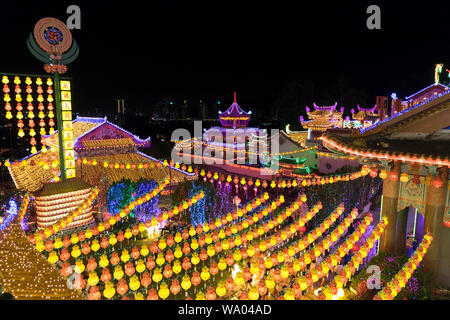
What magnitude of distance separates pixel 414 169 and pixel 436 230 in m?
1.49

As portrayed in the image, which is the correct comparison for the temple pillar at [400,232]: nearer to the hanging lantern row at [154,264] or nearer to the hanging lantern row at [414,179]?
the hanging lantern row at [414,179]

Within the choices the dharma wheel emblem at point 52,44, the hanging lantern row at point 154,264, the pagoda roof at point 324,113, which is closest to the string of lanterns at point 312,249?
the hanging lantern row at point 154,264

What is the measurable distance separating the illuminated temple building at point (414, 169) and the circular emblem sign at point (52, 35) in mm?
8544

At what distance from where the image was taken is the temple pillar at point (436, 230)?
23.4 ft

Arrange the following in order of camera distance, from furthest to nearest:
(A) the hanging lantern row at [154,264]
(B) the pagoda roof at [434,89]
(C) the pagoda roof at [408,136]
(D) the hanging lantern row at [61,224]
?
(B) the pagoda roof at [434,89] → (D) the hanging lantern row at [61,224] → (C) the pagoda roof at [408,136] → (A) the hanging lantern row at [154,264]

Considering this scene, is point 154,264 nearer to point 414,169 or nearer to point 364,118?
point 414,169

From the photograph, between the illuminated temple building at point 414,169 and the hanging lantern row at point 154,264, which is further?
the illuminated temple building at point 414,169

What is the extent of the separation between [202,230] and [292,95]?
28.2 m

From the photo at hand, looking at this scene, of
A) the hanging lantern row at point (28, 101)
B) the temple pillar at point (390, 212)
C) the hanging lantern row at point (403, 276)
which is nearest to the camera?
the hanging lantern row at point (403, 276)

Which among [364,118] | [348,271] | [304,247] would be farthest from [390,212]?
[364,118]

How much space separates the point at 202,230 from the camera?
9695 mm
